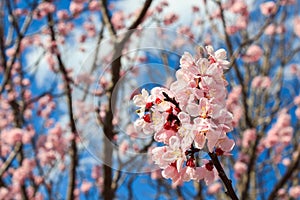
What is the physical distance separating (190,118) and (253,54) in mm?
5208

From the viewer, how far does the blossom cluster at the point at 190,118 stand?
110cm

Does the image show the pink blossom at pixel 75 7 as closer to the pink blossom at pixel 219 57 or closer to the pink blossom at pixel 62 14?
the pink blossom at pixel 62 14

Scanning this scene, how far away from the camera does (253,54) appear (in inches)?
240

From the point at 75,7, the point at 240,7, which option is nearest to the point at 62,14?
the point at 75,7

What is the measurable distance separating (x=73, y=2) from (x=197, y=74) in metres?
5.82

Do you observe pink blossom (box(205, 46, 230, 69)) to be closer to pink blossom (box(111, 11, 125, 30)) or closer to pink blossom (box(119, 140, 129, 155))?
pink blossom (box(119, 140, 129, 155))

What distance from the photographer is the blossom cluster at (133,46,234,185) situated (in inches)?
43.2

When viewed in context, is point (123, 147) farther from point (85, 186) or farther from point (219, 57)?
point (85, 186)

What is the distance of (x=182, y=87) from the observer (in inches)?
44.4

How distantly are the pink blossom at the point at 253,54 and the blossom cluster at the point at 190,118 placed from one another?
194 inches

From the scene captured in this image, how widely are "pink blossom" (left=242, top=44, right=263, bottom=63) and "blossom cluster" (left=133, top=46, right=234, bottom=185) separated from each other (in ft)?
16.2

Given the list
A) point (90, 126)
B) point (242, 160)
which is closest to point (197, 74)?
point (90, 126)

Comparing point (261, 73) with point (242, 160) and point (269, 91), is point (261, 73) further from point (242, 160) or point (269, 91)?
point (242, 160)

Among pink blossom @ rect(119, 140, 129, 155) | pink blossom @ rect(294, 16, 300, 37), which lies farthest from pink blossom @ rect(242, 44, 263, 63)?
pink blossom @ rect(119, 140, 129, 155)
